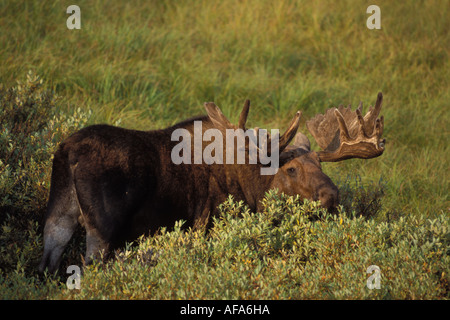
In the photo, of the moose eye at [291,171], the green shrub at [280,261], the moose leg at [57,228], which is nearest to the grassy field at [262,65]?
the moose eye at [291,171]

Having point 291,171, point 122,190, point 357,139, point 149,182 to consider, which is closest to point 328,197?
point 291,171

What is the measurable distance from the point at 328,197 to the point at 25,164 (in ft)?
9.21

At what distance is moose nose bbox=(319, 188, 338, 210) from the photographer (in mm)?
5949

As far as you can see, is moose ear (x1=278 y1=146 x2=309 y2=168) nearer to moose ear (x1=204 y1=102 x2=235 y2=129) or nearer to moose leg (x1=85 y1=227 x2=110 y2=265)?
moose ear (x1=204 y1=102 x2=235 y2=129)

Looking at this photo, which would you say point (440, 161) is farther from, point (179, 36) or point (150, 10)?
point (150, 10)

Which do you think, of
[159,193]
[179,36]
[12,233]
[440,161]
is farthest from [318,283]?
[179,36]

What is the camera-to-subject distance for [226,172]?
20.1 ft

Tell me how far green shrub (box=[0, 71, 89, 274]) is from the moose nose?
8.18 ft

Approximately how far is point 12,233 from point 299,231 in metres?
2.49

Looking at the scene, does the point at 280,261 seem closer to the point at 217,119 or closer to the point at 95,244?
the point at 95,244

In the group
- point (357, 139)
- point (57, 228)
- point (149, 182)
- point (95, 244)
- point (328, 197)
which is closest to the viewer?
point (95, 244)

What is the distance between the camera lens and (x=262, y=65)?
Answer: 10320 mm

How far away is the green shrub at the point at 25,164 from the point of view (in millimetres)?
5656
